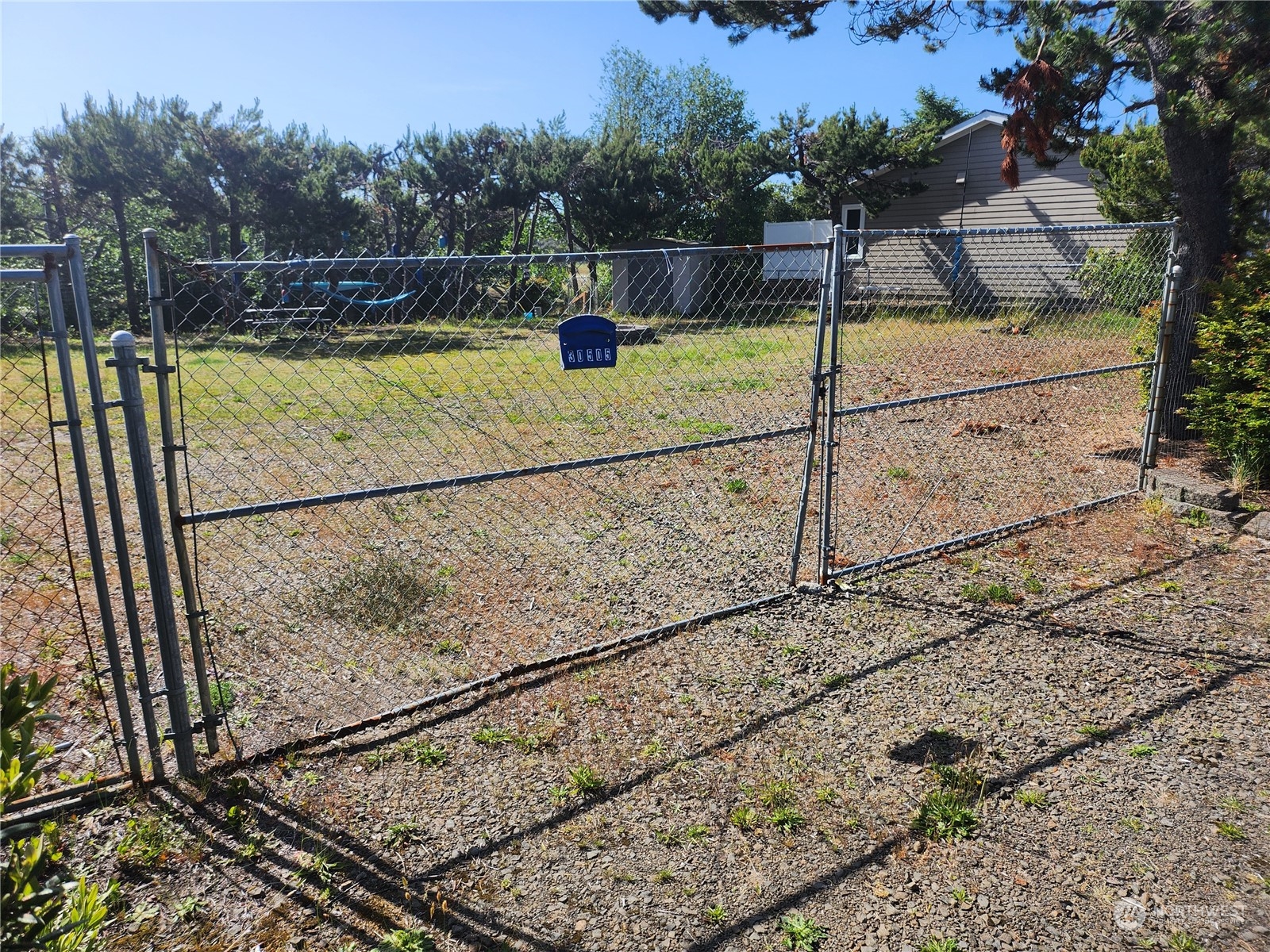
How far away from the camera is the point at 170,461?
290 cm

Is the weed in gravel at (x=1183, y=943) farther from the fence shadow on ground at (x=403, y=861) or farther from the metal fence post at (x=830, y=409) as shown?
the metal fence post at (x=830, y=409)

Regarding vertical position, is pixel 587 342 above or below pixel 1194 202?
below

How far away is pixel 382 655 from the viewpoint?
3.93 m

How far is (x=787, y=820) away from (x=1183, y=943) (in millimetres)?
1170

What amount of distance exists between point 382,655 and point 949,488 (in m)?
4.56

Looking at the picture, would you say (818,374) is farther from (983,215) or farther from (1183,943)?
(983,215)

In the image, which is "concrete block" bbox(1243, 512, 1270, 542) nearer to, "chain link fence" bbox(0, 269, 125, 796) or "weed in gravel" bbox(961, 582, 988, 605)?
"weed in gravel" bbox(961, 582, 988, 605)

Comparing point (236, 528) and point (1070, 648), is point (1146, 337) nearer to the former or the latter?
point (1070, 648)

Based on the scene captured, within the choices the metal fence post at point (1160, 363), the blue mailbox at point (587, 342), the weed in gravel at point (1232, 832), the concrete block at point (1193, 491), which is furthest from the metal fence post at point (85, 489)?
the concrete block at point (1193, 491)

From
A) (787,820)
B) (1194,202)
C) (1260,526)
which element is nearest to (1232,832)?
(787,820)

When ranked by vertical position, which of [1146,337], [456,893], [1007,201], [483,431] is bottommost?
[456,893]

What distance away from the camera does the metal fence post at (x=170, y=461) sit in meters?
2.70

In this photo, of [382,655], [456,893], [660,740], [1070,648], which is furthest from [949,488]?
[456,893]

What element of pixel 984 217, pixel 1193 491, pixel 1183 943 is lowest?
pixel 1183 943
